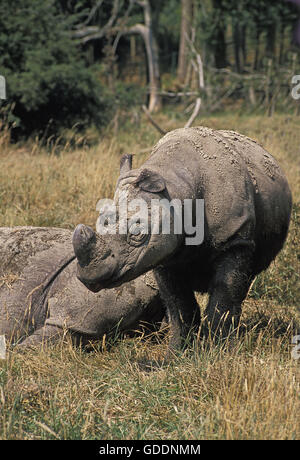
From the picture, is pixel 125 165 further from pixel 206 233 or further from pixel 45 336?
pixel 45 336

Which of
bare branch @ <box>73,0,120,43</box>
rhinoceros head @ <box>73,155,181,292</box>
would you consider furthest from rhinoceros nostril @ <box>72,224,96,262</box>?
bare branch @ <box>73,0,120,43</box>

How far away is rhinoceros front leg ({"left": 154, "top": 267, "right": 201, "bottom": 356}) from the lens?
420cm

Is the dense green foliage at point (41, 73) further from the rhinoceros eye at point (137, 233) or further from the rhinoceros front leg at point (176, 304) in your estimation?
the rhinoceros eye at point (137, 233)

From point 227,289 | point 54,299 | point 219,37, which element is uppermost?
point 219,37

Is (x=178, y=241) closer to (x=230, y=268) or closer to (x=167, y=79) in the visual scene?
(x=230, y=268)

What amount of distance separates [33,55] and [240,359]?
9.31m

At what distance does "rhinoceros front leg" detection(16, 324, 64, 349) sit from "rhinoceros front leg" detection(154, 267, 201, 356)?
721mm

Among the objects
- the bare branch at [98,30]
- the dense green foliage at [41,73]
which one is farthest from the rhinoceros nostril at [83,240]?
the bare branch at [98,30]

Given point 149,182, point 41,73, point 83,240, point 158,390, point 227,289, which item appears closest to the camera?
point 83,240

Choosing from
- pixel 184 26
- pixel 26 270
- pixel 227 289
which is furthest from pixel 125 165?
pixel 184 26

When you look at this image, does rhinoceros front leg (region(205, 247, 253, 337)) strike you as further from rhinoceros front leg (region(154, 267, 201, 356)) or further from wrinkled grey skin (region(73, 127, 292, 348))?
rhinoceros front leg (region(154, 267, 201, 356))

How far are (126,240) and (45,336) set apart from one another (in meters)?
1.29

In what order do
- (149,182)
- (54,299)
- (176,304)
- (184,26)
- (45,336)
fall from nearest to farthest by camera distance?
(149,182) < (176,304) < (45,336) < (54,299) < (184,26)

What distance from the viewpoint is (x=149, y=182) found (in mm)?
3479
